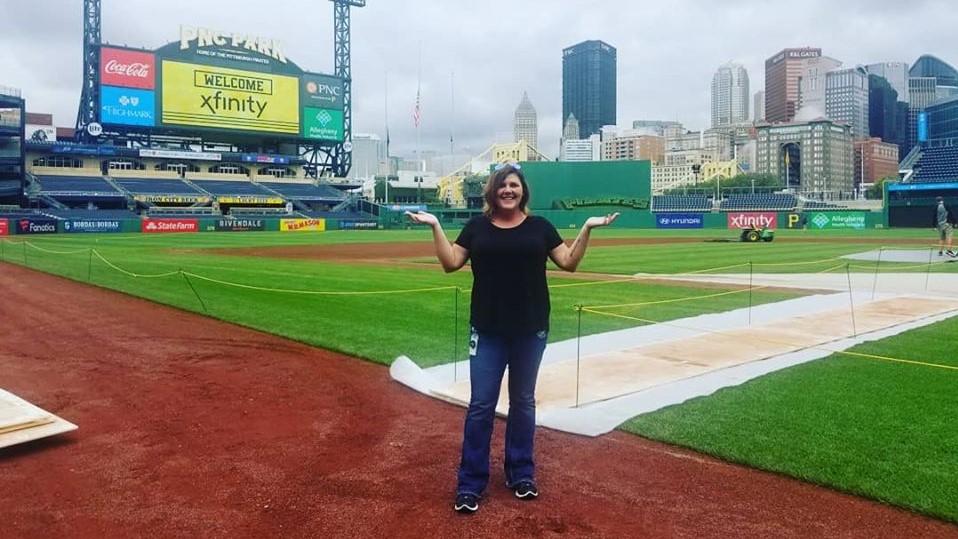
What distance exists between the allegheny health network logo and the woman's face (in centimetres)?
8316

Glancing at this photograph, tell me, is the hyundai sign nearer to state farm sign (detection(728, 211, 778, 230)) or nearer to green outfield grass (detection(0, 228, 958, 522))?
state farm sign (detection(728, 211, 778, 230))

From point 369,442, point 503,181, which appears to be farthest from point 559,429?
point 503,181

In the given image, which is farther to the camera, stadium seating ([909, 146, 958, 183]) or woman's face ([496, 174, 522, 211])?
stadium seating ([909, 146, 958, 183])

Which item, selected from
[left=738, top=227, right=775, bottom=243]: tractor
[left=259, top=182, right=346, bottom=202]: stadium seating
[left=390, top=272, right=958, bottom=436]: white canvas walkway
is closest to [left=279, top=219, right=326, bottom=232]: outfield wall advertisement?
[left=259, top=182, right=346, bottom=202]: stadium seating

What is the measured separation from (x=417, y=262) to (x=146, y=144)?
65.1 m

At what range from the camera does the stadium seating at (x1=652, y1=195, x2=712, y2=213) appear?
92.3 metres

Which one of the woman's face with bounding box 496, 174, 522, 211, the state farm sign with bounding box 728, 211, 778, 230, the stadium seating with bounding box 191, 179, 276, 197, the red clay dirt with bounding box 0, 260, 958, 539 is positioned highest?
the stadium seating with bounding box 191, 179, 276, 197

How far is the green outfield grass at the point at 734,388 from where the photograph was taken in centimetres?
495

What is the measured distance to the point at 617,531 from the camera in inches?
155

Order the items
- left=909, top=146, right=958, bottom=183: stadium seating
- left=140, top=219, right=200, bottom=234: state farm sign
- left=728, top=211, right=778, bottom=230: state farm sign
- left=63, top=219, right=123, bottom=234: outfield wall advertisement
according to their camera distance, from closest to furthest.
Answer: left=63, top=219, right=123, bottom=234: outfield wall advertisement < left=140, top=219, right=200, bottom=234: state farm sign < left=728, top=211, right=778, bottom=230: state farm sign < left=909, top=146, right=958, bottom=183: stadium seating

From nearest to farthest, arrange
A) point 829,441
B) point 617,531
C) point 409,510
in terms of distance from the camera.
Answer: point 617,531
point 409,510
point 829,441

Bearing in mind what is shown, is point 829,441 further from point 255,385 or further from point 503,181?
point 255,385

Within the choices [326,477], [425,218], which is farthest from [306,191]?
[425,218]

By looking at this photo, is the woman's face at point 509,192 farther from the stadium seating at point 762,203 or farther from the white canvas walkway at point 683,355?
the stadium seating at point 762,203
